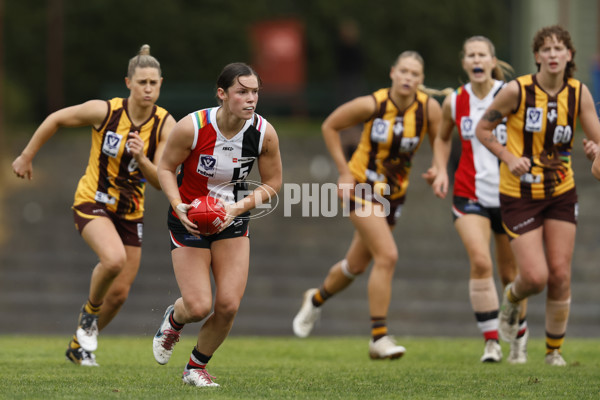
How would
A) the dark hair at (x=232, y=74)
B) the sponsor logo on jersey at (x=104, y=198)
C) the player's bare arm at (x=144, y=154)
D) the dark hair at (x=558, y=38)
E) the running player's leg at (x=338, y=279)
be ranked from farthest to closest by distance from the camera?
the running player's leg at (x=338, y=279) < the sponsor logo on jersey at (x=104, y=198) < the dark hair at (x=558, y=38) < the player's bare arm at (x=144, y=154) < the dark hair at (x=232, y=74)

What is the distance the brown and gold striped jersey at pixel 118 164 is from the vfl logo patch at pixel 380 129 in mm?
2001

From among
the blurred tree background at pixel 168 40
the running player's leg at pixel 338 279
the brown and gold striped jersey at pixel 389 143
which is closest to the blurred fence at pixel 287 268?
the running player's leg at pixel 338 279

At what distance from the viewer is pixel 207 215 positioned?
6.66 meters

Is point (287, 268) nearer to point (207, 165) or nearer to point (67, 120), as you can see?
point (67, 120)

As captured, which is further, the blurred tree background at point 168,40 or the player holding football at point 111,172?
the blurred tree background at point 168,40

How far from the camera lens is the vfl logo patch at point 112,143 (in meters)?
8.28

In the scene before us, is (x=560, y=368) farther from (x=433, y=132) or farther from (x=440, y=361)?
(x=433, y=132)

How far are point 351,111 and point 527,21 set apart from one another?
16.5m

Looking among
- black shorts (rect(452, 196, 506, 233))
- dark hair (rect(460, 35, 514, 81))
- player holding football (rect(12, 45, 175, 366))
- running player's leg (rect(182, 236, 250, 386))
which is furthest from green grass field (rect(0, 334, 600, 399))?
dark hair (rect(460, 35, 514, 81))

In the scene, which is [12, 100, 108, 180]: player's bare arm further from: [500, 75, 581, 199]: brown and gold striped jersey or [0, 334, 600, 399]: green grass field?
[500, 75, 581, 199]: brown and gold striped jersey

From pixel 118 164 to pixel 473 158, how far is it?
2975 millimetres

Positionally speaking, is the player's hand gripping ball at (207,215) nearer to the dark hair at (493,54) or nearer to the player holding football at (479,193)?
the player holding football at (479,193)

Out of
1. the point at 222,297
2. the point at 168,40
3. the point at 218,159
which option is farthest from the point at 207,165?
the point at 168,40

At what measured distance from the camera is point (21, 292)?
17047 millimetres
